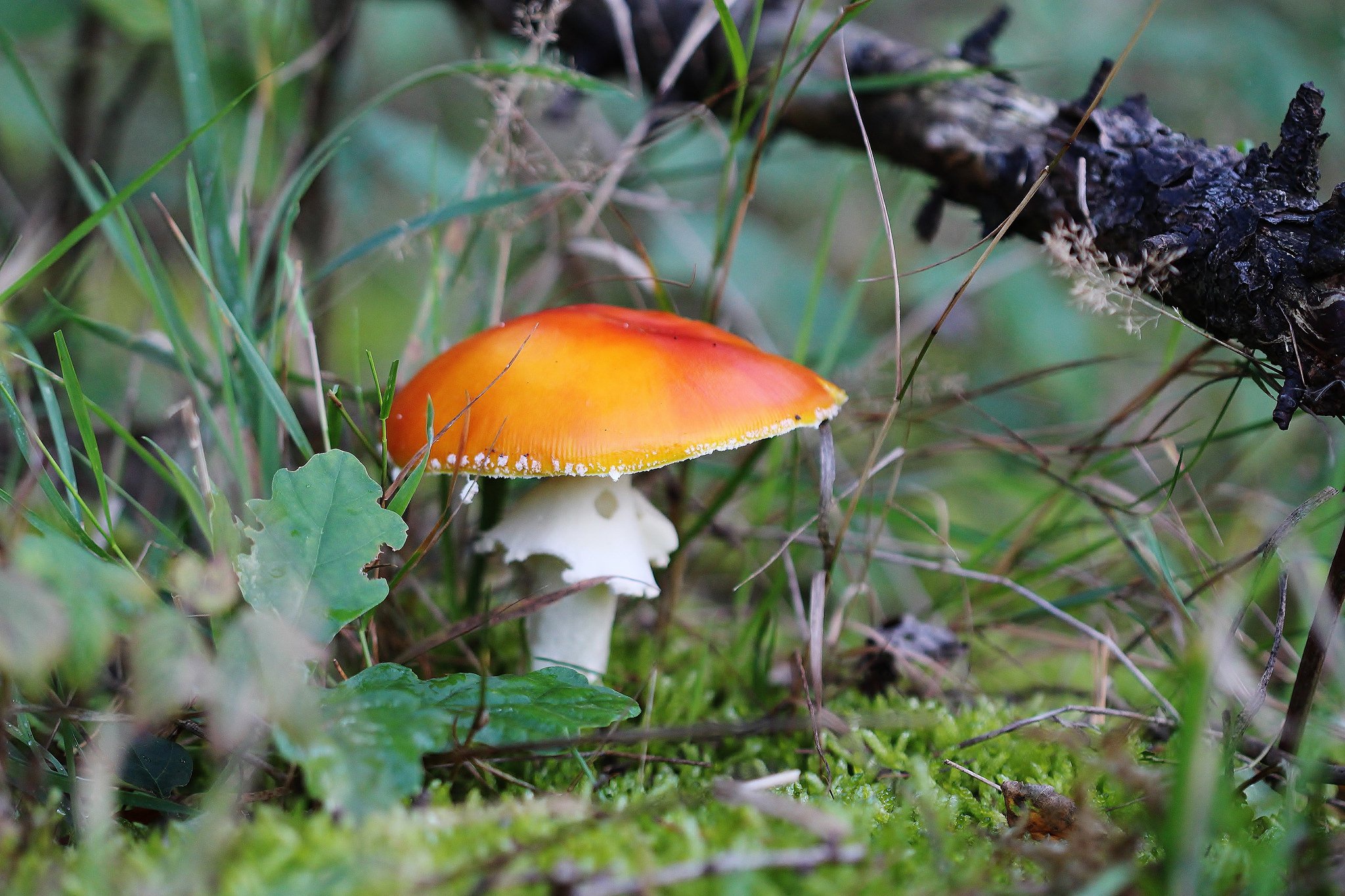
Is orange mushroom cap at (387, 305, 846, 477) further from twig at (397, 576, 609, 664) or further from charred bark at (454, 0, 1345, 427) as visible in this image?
charred bark at (454, 0, 1345, 427)

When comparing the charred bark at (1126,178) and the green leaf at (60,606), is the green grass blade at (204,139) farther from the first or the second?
the charred bark at (1126,178)

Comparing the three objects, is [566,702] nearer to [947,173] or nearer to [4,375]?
[4,375]

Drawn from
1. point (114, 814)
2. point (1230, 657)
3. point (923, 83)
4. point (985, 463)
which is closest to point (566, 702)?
point (114, 814)

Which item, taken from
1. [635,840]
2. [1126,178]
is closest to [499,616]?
[635,840]

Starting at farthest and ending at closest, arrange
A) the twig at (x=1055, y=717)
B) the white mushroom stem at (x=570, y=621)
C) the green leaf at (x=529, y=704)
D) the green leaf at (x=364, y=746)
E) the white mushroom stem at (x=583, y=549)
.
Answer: the white mushroom stem at (x=570, y=621), the white mushroom stem at (x=583, y=549), the twig at (x=1055, y=717), the green leaf at (x=529, y=704), the green leaf at (x=364, y=746)

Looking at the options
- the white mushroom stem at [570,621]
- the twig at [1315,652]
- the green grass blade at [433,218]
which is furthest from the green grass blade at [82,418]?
the twig at [1315,652]

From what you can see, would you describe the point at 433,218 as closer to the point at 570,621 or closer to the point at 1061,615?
the point at 570,621
